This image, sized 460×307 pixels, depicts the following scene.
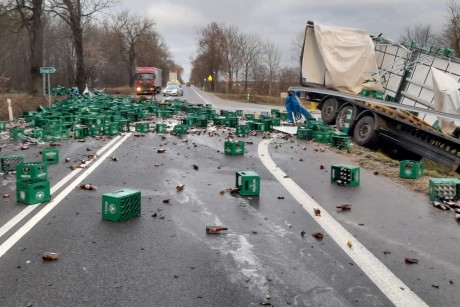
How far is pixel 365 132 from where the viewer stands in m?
15.6

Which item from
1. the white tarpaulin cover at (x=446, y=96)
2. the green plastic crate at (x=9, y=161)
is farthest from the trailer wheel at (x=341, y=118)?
the green plastic crate at (x=9, y=161)

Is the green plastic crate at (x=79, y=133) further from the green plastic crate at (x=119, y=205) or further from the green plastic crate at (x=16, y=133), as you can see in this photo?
the green plastic crate at (x=119, y=205)

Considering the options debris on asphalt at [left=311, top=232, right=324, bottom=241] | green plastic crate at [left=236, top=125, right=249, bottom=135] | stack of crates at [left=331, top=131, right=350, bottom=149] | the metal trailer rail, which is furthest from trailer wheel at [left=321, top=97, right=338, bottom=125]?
debris on asphalt at [left=311, top=232, right=324, bottom=241]

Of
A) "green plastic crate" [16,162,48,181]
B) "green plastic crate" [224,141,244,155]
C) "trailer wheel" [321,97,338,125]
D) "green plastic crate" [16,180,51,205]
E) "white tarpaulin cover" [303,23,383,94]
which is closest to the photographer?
"green plastic crate" [16,180,51,205]

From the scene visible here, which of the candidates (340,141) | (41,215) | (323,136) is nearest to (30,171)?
(41,215)

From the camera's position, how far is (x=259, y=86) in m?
74.1

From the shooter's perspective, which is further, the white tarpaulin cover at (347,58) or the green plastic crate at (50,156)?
the white tarpaulin cover at (347,58)

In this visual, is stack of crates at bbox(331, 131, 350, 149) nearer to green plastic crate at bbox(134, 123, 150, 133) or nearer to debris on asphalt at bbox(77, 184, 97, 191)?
green plastic crate at bbox(134, 123, 150, 133)

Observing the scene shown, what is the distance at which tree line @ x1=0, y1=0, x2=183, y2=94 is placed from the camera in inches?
1233

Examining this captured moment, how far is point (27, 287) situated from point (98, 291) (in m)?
0.65

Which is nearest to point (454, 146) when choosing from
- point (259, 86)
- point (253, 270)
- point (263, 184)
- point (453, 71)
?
point (453, 71)

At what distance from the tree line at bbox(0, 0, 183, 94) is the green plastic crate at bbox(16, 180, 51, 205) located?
80.8 ft

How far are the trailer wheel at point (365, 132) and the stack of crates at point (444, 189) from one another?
24.3ft

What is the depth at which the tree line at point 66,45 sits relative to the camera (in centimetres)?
3131
